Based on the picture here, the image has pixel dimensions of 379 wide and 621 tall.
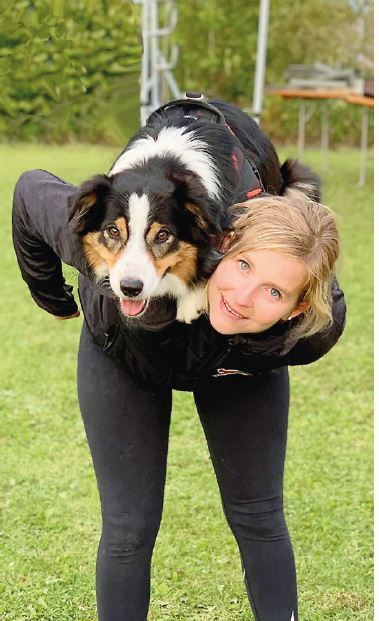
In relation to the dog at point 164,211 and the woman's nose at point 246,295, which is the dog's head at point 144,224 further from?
the woman's nose at point 246,295

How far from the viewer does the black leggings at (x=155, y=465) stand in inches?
88.7

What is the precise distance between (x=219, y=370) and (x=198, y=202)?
1.35 feet

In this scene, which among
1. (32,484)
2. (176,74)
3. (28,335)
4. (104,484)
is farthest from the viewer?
(176,74)

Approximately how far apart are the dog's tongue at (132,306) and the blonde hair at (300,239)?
224 mm

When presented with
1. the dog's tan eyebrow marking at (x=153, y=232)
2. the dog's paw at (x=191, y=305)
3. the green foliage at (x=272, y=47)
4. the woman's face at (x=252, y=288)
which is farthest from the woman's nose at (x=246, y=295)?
the green foliage at (x=272, y=47)

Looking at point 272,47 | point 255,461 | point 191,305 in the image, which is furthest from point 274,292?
point 272,47

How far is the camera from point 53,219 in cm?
217

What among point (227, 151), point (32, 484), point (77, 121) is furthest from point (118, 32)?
point (32, 484)

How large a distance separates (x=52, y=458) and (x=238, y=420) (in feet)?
6.73

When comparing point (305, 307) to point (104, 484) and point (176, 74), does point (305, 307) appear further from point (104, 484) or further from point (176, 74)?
point (176, 74)

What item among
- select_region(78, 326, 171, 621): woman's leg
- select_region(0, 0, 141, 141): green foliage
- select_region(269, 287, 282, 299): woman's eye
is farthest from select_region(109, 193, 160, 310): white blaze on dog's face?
select_region(0, 0, 141, 141): green foliage

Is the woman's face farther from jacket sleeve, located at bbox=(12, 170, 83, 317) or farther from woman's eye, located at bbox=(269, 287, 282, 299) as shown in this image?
jacket sleeve, located at bbox=(12, 170, 83, 317)

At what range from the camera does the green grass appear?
10.3 ft

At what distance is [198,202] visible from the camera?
6.46ft
